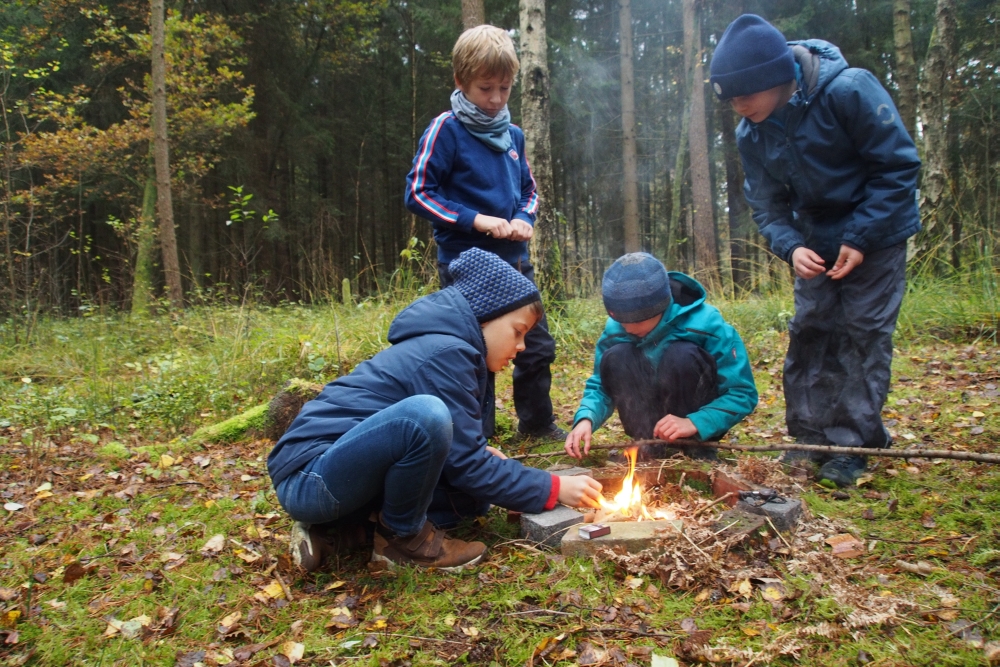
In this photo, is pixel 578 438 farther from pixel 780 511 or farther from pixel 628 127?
pixel 628 127

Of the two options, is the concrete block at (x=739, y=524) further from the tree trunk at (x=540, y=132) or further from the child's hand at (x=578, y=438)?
the tree trunk at (x=540, y=132)

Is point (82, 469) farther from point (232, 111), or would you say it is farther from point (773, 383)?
point (232, 111)

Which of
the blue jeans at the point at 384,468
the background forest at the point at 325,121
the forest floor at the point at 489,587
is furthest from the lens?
the background forest at the point at 325,121

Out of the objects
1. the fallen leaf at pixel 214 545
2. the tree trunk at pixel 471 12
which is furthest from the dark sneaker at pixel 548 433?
the tree trunk at pixel 471 12

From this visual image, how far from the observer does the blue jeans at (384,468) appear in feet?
7.09

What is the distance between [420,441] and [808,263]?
2.13 metres

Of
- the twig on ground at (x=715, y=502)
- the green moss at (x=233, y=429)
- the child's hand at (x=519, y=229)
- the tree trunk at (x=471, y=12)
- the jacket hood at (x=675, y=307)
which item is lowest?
the green moss at (x=233, y=429)

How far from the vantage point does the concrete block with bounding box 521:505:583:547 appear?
8.39 ft

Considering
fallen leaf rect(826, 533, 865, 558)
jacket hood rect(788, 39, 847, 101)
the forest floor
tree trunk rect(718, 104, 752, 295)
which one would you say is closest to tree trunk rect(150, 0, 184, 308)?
the forest floor

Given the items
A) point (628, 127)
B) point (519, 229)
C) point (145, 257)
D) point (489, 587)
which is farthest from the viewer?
point (628, 127)

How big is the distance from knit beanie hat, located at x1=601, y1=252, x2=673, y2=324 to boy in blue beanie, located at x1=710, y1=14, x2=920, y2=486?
703 millimetres

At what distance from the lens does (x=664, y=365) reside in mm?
3299

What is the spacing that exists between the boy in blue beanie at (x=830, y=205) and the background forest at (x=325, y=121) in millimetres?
4858

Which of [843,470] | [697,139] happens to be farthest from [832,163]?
[697,139]
